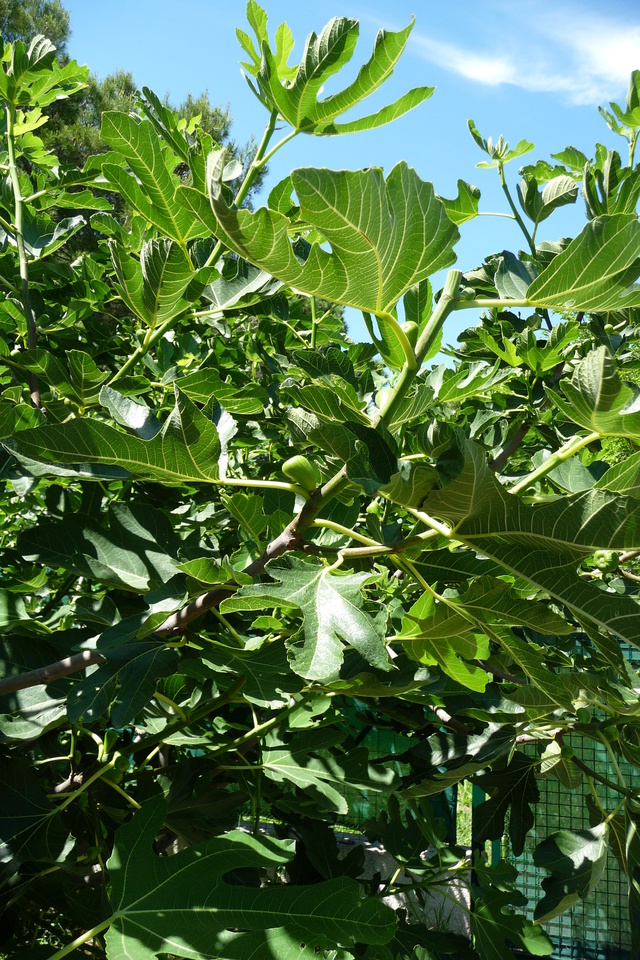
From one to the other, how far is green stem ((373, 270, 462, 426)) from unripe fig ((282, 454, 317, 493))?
8 cm

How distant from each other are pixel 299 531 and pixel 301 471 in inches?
3.5

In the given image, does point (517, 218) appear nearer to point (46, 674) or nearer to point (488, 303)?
point (488, 303)

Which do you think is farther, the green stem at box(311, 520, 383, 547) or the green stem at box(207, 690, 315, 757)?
the green stem at box(207, 690, 315, 757)

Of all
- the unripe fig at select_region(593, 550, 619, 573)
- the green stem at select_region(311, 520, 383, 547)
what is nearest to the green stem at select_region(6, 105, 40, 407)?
the green stem at select_region(311, 520, 383, 547)

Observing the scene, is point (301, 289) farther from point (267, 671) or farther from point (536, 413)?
point (536, 413)

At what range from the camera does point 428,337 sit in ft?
2.22

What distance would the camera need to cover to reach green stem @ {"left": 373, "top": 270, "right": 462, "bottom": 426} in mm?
668

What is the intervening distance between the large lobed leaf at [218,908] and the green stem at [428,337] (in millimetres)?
639

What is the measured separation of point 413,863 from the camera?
58.8 inches

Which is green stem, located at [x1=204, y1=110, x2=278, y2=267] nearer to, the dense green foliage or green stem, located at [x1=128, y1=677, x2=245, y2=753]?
the dense green foliage

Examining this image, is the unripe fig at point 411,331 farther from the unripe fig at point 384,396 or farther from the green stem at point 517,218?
the green stem at point 517,218

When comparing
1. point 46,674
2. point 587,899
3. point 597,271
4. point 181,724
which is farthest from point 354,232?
point 587,899

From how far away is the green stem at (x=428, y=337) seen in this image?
67cm

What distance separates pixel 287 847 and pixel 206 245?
918mm
